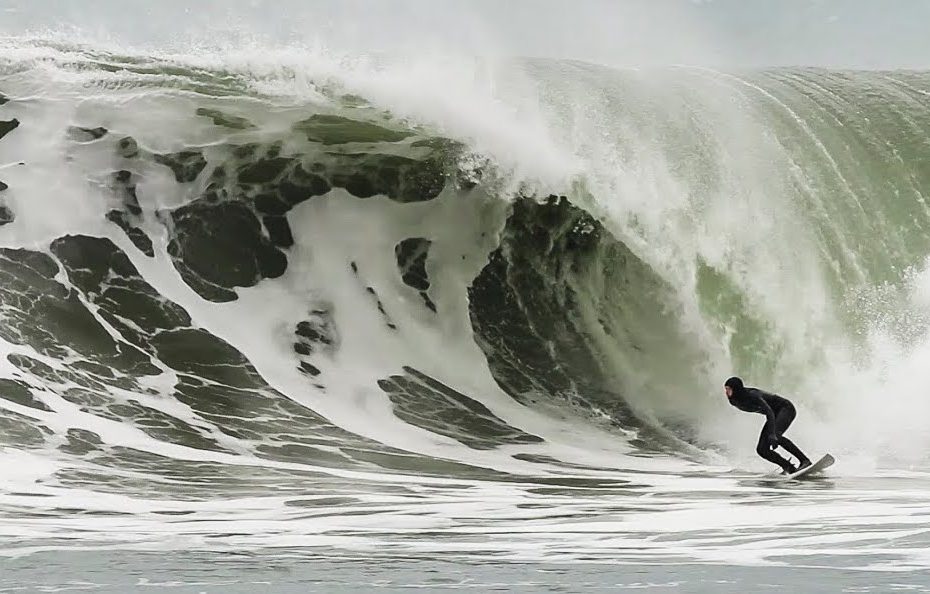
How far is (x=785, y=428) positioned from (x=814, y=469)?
15.5 inches

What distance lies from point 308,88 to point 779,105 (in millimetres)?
5904

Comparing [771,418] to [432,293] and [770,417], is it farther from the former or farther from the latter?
[432,293]

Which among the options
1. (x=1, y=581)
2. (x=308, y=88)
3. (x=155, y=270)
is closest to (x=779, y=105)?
(x=308, y=88)

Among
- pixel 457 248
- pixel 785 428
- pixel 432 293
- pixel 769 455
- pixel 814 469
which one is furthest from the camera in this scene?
pixel 457 248

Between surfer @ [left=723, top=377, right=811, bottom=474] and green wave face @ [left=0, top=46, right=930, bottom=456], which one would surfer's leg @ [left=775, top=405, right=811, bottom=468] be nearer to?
surfer @ [left=723, top=377, right=811, bottom=474]

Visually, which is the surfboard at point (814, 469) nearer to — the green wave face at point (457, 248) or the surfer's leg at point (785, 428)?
the surfer's leg at point (785, 428)

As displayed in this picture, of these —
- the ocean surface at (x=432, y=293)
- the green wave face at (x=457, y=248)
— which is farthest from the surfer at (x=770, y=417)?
the green wave face at (x=457, y=248)

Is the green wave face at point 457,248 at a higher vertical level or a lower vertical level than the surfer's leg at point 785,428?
higher

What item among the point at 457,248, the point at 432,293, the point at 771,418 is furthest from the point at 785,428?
the point at 457,248

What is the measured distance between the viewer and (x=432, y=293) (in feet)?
33.9

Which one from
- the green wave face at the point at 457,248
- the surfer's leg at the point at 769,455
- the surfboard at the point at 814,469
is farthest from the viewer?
the green wave face at the point at 457,248

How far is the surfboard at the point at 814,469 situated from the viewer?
7.12m

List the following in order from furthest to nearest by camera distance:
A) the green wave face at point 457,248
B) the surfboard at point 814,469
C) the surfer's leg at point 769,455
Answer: the green wave face at point 457,248 → the surfer's leg at point 769,455 → the surfboard at point 814,469

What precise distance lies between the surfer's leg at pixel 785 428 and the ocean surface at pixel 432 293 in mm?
261
